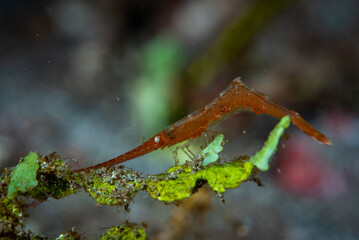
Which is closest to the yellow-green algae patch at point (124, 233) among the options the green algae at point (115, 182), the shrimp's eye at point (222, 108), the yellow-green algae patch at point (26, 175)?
the green algae at point (115, 182)

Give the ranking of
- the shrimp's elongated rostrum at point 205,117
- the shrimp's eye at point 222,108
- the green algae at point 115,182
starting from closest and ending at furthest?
the green algae at point 115,182 < the shrimp's elongated rostrum at point 205,117 < the shrimp's eye at point 222,108

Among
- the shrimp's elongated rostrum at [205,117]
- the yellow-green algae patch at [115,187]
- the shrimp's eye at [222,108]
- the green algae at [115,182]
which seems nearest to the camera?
the green algae at [115,182]

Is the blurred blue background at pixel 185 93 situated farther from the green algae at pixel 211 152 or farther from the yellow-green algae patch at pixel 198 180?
the green algae at pixel 211 152

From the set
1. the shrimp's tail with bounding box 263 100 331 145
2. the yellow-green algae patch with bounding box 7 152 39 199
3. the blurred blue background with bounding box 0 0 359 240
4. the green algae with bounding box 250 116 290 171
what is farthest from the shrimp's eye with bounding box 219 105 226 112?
the yellow-green algae patch with bounding box 7 152 39 199

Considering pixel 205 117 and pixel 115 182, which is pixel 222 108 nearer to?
pixel 205 117

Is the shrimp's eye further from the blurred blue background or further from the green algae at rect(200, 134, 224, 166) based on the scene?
the green algae at rect(200, 134, 224, 166)

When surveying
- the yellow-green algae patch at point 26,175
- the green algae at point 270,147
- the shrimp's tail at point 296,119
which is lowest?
the green algae at point 270,147

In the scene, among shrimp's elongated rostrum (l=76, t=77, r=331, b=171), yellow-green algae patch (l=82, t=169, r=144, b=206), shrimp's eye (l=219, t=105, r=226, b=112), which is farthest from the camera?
shrimp's eye (l=219, t=105, r=226, b=112)
